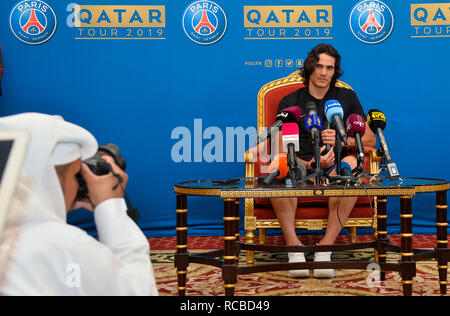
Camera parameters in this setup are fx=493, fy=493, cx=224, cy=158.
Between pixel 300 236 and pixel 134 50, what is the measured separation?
2235 mm

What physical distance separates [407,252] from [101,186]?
2009 millimetres

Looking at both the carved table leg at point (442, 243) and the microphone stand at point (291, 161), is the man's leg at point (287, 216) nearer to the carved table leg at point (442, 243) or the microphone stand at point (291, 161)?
the microphone stand at point (291, 161)

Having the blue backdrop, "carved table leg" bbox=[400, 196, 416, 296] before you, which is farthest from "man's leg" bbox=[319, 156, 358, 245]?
the blue backdrop

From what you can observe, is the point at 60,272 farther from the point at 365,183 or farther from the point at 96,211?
the point at 365,183

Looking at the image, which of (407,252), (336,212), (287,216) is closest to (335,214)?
(336,212)

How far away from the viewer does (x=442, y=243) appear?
2574 millimetres

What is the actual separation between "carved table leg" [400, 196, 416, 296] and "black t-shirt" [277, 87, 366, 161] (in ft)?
3.67

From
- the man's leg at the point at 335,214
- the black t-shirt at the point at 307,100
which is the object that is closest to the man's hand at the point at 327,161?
the man's leg at the point at 335,214

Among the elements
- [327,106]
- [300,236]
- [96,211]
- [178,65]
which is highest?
[178,65]

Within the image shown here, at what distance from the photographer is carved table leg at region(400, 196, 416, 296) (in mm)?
2322

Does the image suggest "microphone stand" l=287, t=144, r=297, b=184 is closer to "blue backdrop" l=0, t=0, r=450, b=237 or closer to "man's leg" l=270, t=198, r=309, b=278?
"man's leg" l=270, t=198, r=309, b=278

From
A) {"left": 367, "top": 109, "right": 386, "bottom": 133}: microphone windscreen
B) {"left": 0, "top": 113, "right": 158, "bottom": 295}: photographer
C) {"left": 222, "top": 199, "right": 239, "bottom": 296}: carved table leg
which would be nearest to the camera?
{"left": 0, "top": 113, "right": 158, "bottom": 295}: photographer

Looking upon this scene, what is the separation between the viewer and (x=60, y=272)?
1.95ft
